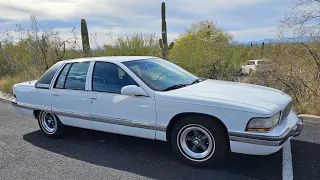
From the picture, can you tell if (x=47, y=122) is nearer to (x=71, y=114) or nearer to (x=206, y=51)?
(x=71, y=114)

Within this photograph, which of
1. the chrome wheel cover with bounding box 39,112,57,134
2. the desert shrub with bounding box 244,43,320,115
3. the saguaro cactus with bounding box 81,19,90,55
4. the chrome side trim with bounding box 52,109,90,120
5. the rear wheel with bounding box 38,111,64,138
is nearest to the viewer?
the chrome side trim with bounding box 52,109,90,120

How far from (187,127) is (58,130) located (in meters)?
2.63

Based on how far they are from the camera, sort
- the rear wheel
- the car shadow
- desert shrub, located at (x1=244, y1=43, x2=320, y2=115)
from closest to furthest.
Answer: the car shadow
the rear wheel
desert shrub, located at (x1=244, y1=43, x2=320, y2=115)

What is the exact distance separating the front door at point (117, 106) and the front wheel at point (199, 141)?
16.6 inches

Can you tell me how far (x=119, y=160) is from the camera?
405cm

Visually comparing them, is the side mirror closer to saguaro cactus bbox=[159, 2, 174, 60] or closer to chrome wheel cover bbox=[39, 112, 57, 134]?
chrome wheel cover bbox=[39, 112, 57, 134]

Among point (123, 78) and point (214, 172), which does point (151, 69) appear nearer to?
point (123, 78)

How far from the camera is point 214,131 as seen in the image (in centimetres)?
348

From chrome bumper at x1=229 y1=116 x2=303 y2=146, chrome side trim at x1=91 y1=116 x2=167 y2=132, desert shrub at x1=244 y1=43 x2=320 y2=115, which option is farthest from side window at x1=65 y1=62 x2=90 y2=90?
desert shrub at x1=244 y1=43 x2=320 y2=115

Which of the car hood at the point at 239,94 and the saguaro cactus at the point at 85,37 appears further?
the saguaro cactus at the point at 85,37

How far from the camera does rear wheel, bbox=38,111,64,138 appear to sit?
499cm

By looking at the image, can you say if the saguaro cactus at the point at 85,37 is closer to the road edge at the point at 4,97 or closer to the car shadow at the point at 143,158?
the road edge at the point at 4,97

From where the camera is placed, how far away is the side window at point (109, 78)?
4.17 metres

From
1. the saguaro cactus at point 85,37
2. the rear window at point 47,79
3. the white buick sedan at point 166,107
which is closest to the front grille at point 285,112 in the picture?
the white buick sedan at point 166,107
